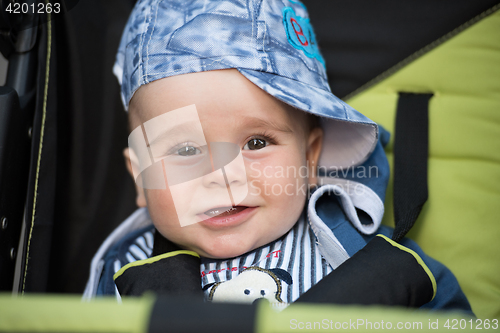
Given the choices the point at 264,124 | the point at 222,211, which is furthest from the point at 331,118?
the point at 222,211

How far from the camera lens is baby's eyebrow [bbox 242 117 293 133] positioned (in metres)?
0.75

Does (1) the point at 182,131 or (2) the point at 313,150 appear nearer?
(1) the point at 182,131

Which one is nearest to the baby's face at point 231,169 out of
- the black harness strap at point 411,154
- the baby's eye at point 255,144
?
the baby's eye at point 255,144

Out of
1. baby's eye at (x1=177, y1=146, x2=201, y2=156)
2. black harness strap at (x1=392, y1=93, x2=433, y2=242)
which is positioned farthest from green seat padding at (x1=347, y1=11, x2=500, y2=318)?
baby's eye at (x1=177, y1=146, x2=201, y2=156)

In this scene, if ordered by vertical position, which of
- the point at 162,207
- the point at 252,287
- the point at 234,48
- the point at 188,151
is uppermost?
the point at 234,48

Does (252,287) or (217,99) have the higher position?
(217,99)

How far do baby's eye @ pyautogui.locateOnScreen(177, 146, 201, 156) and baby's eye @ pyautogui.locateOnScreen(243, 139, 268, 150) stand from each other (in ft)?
0.30

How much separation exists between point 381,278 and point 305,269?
178 millimetres

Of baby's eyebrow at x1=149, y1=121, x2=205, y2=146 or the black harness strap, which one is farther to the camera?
the black harness strap

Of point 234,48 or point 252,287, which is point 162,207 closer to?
point 252,287

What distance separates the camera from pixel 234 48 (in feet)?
2.43

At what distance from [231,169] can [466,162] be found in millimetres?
535

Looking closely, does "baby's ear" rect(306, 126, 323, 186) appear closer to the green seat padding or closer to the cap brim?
the cap brim

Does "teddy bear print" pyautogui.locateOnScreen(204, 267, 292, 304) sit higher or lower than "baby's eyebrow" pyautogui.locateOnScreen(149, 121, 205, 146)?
lower
